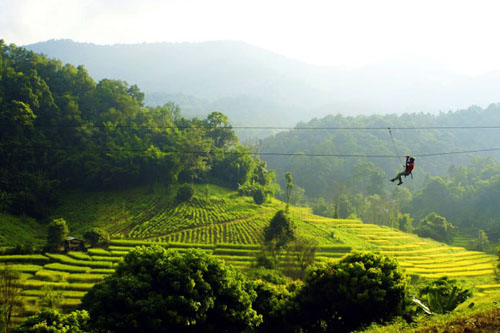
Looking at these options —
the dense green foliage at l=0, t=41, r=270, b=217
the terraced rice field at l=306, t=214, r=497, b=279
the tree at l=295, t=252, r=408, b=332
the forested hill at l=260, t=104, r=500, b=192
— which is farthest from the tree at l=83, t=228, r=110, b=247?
the forested hill at l=260, t=104, r=500, b=192

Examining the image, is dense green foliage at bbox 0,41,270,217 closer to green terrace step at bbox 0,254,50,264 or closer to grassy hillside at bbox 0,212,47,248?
grassy hillside at bbox 0,212,47,248

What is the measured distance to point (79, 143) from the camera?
56.6 meters

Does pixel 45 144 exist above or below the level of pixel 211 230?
above

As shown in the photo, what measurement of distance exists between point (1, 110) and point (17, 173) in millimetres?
10225

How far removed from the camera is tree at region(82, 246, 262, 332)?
575 inches

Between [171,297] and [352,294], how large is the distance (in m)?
8.24

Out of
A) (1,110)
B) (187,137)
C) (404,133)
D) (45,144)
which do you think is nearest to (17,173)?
(45,144)

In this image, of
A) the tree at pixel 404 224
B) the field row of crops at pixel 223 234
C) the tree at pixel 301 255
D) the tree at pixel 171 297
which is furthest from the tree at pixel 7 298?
the tree at pixel 404 224

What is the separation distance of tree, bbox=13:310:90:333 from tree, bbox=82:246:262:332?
119 centimetres

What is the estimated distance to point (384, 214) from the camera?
71.6m

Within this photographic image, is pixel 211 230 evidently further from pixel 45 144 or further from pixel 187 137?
pixel 45 144

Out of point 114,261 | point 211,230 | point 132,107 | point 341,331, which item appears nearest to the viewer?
point 341,331

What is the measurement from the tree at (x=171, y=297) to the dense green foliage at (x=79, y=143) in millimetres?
36750

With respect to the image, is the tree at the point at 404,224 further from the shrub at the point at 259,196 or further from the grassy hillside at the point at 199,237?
the shrub at the point at 259,196
